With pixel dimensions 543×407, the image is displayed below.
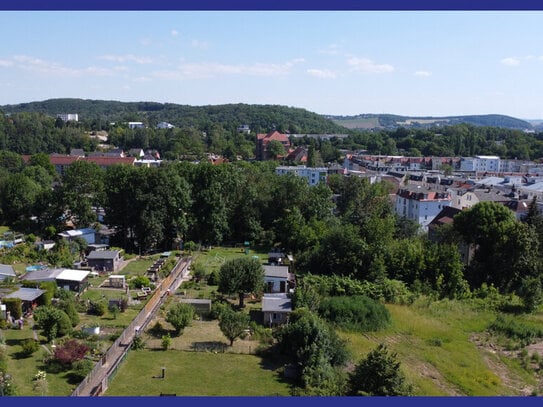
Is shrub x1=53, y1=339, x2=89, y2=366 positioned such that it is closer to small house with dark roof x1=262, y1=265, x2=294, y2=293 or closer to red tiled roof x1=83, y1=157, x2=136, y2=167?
small house with dark roof x1=262, y1=265, x2=294, y2=293

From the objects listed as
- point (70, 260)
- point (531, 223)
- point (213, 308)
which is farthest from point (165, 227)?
point (531, 223)

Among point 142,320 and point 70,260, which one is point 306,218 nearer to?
point 70,260

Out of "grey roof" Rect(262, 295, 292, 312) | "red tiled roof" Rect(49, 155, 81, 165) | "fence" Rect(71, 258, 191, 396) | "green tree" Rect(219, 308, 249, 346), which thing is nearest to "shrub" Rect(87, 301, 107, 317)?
"fence" Rect(71, 258, 191, 396)

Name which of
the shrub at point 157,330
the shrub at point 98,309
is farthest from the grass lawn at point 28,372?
the shrub at point 157,330

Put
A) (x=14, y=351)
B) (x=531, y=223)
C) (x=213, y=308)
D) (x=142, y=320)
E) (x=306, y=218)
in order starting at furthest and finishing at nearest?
(x=306, y=218) < (x=531, y=223) < (x=213, y=308) < (x=142, y=320) < (x=14, y=351)

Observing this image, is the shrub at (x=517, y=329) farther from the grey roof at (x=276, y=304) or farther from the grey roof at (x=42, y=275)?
the grey roof at (x=42, y=275)

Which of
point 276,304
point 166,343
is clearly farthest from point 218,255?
point 166,343

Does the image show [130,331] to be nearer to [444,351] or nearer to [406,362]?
[406,362]
